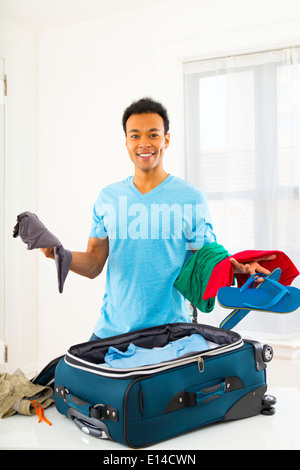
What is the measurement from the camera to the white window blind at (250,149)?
2.66 m

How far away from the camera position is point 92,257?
65.7 inches

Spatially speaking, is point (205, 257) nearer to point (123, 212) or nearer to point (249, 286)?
point (249, 286)

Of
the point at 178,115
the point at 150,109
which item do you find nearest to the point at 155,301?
the point at 150,109

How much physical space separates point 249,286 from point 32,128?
2.43 metres

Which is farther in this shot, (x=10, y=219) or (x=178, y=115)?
(x=10, y=219)

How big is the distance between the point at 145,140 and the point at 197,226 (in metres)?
0.35

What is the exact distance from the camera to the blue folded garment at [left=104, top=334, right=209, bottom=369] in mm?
1135

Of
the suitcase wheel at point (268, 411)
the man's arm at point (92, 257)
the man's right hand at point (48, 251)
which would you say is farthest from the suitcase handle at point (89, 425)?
the man's arm at point (92, 257)

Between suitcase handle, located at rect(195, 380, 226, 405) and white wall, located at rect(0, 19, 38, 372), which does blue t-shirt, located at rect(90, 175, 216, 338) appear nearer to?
suitcase handle, located at rect(195, 380, 226, 405)

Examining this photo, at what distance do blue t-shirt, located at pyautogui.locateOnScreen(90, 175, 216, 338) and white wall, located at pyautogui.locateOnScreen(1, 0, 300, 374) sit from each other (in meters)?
1.26

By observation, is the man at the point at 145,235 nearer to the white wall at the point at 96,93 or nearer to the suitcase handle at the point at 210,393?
the suitcase handle at the point at 210,393

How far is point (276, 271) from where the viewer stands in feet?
4.21

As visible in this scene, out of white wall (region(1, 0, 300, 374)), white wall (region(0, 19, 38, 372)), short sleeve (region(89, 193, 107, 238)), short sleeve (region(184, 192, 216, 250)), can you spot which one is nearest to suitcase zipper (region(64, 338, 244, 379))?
short sleeve (region(184, 192, 216, 250))

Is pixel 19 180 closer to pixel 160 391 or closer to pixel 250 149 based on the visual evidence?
pixel 250 149
